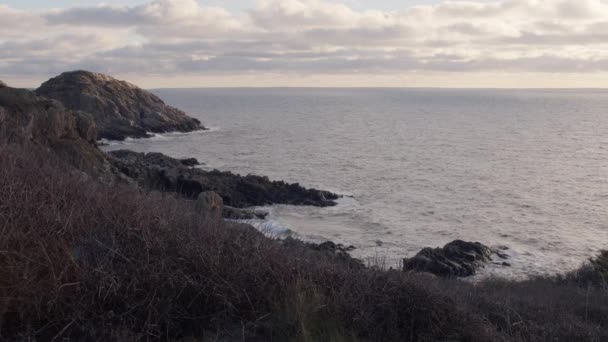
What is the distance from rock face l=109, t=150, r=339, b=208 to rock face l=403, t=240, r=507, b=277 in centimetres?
1089

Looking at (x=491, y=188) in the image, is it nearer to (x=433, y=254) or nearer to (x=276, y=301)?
(x=433, y=254)

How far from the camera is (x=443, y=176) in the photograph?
144ft

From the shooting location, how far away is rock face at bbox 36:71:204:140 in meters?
70.2

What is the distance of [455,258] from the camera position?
2294 centimetres

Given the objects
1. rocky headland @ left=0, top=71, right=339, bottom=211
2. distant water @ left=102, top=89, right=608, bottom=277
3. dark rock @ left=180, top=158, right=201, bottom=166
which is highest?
rocky headland @ left=0, top=71, right=339, bottom=211

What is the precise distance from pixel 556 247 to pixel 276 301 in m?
22.6

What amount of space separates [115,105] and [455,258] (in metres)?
58.9

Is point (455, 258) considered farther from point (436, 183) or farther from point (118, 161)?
point (436, 183)

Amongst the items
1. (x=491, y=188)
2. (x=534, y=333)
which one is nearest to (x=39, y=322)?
(x=534, y=333)

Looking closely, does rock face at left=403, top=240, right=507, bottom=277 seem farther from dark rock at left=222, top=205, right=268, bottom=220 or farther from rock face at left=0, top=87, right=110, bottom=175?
rock face at left=0, top=87, right=110, bottom=175

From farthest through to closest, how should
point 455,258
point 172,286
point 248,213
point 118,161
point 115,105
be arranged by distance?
point 115,105 → point 118,161 → point 248,213 → point 455,258 → point 172,286

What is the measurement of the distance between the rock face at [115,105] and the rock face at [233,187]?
33068 millimetres

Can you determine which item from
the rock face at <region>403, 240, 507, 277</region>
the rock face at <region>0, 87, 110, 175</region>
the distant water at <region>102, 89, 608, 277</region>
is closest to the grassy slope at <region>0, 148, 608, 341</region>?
the distant water at <region>102, 89, 608, 277</region>

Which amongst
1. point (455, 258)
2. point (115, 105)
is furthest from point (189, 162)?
point (115, 105)
